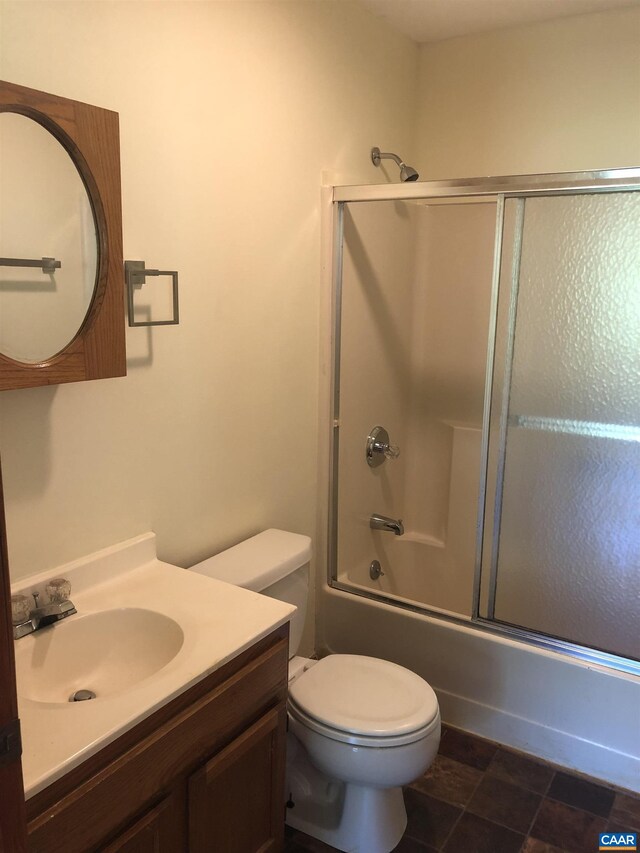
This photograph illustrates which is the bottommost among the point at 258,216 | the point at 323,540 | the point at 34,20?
the point at 323,540

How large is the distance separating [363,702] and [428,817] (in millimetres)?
476

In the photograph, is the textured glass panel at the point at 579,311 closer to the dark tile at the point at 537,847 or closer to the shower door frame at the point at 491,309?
the shower door frame at the point at 491,309

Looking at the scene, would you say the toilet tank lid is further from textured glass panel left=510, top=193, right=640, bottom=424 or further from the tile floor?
textured glass panel left=510, top=193, right=640, bottom=424

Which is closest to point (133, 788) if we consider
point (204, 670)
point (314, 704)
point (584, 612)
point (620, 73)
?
point (204, 670)

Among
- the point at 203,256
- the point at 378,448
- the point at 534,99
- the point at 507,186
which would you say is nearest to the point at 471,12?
the point at 534,99

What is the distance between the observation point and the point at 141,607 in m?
1.60

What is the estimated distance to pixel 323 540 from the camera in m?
2.63

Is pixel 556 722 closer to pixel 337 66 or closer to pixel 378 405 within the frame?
pixel 378 405

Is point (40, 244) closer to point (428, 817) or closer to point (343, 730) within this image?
point (343, 730)

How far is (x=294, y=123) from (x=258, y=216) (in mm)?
351

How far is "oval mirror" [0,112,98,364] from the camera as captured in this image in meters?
1.34

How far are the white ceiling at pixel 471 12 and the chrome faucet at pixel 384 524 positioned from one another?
6.29 ft

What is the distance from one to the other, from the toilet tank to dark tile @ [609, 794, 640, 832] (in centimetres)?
105

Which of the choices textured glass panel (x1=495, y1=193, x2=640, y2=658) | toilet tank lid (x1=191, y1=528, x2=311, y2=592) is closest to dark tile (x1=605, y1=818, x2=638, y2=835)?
textured glass panel (x1=495, y1=193, x2=640, y2=658)
